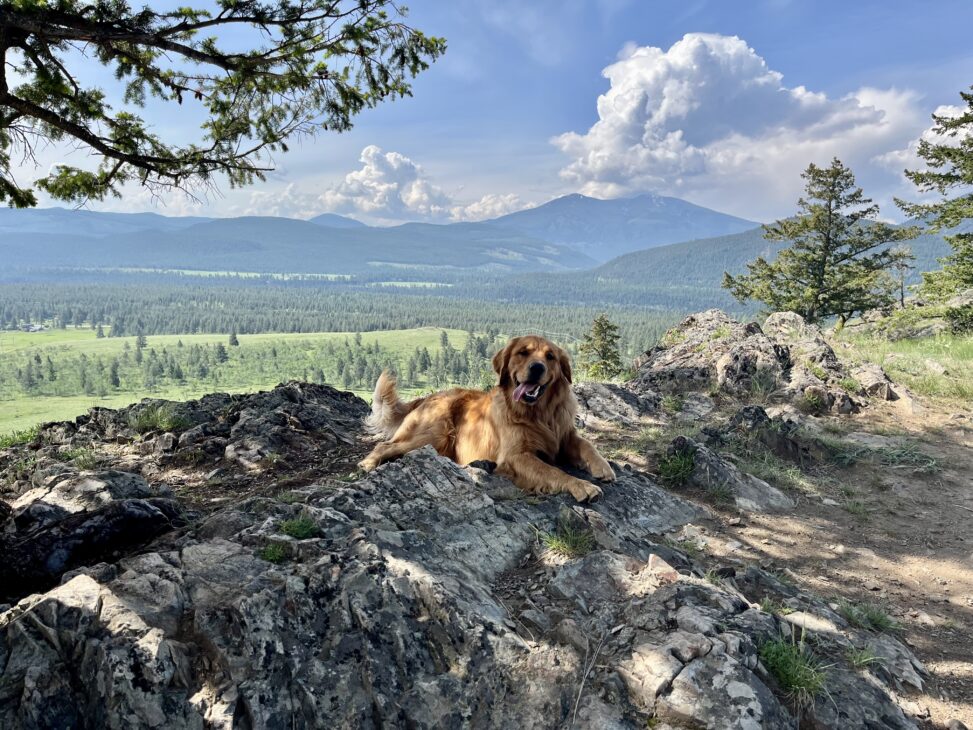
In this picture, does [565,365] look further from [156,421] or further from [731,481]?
[156,421]

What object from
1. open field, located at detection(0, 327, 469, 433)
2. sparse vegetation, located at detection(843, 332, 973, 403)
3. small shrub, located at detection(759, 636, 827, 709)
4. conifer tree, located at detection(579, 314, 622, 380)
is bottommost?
open field, located at detection(0, 327, 469, 433)

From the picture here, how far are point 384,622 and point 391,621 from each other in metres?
0.04

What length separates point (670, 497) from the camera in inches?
229

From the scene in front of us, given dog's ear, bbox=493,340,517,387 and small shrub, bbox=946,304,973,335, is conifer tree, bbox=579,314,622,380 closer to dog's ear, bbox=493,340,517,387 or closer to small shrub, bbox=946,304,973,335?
small shrub, bbox=946,304,973,335

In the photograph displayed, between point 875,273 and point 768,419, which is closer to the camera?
point 768,419

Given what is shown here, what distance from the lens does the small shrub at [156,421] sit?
6.98m

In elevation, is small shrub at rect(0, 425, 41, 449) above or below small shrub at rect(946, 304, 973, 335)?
below

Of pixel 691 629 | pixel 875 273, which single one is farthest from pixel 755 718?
pixel 875 273

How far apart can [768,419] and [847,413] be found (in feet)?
7.49

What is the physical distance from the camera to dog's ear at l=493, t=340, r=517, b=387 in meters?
5.70

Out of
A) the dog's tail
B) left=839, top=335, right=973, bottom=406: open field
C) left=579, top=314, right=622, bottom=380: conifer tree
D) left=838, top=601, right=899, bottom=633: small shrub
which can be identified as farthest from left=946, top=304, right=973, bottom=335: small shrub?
left=579, top=314, right=622, bottom=380: conifer tree

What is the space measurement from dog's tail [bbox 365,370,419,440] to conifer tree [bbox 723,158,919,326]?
29.5 meters

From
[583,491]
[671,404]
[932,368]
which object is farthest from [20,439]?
[932,368]

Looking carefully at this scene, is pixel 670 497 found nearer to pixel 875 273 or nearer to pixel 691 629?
pixel 691 629
